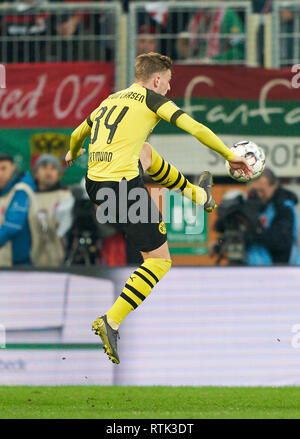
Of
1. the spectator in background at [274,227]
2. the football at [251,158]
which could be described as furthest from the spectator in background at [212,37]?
the football at [251,158]

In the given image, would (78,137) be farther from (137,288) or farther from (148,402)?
(148,402)

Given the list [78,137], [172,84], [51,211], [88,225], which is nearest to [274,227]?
[88,225]

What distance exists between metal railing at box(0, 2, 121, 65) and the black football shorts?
14.4 ft

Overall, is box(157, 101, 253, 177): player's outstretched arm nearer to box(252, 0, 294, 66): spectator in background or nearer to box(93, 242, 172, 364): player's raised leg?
box(93, 242, 172, 364): player's raised leg

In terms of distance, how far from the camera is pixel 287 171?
484 inches

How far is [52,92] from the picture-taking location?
40.3 feet

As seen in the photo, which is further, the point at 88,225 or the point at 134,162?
the point at 88,225

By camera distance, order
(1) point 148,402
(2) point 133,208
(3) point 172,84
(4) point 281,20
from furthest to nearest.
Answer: (4) point 281,20 < (3) point 172,84 < (1) point 148,402 < (2) point 133,208

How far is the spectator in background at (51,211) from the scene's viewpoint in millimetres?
11414

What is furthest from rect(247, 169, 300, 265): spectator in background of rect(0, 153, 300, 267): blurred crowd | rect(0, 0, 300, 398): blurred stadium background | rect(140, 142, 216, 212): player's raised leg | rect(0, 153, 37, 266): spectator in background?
rect(140, 142, 216, 212): player's raised leg

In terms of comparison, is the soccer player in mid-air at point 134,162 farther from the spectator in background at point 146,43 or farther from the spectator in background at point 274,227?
the spectator in background at point 146,43

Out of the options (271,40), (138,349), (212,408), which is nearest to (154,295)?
(138,349)

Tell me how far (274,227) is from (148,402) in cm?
339

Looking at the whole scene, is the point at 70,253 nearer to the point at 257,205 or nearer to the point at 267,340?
the point at 257,205
